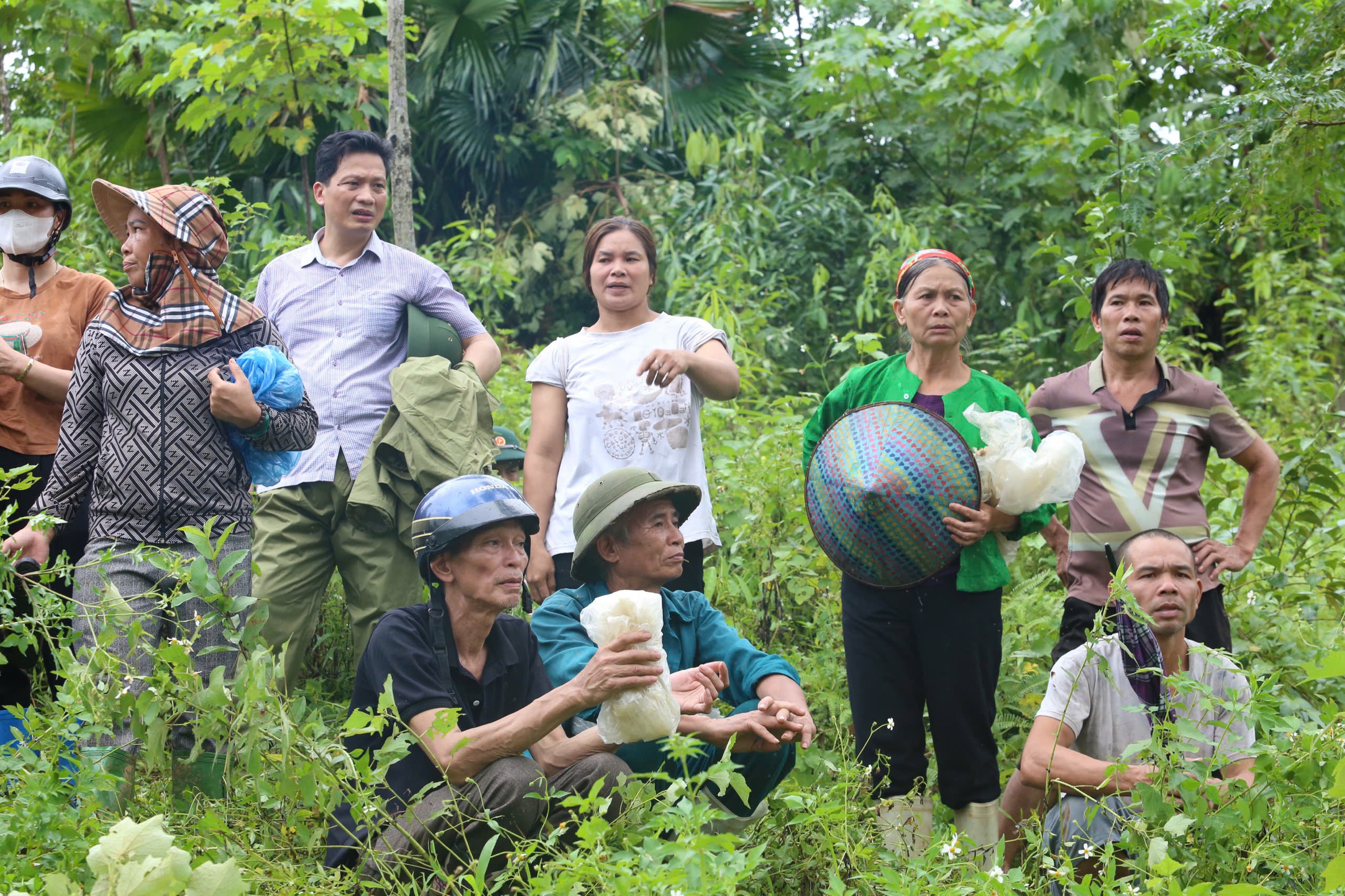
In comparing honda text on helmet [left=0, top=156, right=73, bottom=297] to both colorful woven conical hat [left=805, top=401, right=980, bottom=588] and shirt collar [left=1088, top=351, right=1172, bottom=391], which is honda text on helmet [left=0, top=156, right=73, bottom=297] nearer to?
colorful woven conical hat [left=805, top=401, right=980, bottom=588]

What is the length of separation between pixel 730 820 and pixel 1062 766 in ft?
2.73

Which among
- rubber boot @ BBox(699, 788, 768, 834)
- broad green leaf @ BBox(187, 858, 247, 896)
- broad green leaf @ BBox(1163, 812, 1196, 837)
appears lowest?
rubber boot @ BBox(699, 788, 768, 834)

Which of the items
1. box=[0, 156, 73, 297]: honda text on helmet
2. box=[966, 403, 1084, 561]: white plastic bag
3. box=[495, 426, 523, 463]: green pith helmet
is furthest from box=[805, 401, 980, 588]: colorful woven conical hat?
box=[0, 156, 73, 297]: honda text on helmet

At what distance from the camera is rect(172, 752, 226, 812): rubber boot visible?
2.74 metres

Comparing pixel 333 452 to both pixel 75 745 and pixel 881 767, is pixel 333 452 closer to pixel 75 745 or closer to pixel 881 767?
pixel 75 745

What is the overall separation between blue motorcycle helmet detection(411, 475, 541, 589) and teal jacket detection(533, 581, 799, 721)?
0.30 m

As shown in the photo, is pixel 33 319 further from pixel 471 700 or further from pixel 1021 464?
pixel 1021 464

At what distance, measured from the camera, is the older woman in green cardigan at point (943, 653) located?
3459 mm

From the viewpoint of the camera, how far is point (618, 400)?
3975mm

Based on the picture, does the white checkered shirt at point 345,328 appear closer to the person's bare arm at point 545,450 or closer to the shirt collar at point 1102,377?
the person's bare arm at point 545,450

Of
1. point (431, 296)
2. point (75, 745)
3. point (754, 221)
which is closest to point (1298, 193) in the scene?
point (431, 296)

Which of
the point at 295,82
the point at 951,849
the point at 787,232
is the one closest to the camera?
the point at 951,849

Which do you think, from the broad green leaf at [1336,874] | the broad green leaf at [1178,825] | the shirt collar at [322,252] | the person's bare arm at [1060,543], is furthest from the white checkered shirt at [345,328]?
the broad green leaf at [1336,874]

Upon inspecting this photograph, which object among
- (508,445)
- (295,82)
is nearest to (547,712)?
(508,445)
